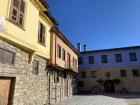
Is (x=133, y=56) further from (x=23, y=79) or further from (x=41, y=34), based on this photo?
(x=23, y=79)

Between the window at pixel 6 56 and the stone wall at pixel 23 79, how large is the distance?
0.17 metres

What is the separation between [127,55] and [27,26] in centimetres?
2384

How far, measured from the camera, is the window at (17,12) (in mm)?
8090

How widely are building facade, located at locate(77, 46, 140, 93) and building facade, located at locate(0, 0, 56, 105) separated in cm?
1942

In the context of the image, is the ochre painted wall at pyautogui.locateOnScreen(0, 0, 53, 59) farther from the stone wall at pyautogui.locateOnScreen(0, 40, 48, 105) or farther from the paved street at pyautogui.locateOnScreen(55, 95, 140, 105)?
the paved street at pyautogui.locateOnScreen(55, 95, 140, 105)

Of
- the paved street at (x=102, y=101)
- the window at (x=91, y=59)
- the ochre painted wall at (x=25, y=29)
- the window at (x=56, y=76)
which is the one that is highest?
the window at (x=91, y=59)

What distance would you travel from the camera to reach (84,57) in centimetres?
3198

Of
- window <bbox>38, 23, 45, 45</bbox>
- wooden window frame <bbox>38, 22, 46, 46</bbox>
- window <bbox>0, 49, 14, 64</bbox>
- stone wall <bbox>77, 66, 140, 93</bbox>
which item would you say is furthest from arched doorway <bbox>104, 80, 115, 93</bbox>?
window <bbox>0, 49, 14, 64</bbox>

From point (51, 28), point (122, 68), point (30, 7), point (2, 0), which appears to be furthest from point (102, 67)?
point (2, 0)

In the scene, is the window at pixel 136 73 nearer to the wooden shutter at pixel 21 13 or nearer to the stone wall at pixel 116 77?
the stone wall at pixel 116 77

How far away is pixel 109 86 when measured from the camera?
29.2 metres

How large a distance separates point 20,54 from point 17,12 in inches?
93.6

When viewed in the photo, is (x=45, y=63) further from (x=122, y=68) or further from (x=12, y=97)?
(x=122, y=68)

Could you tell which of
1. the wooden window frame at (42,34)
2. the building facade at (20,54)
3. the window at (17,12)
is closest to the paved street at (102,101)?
the building facade at (20,54)
